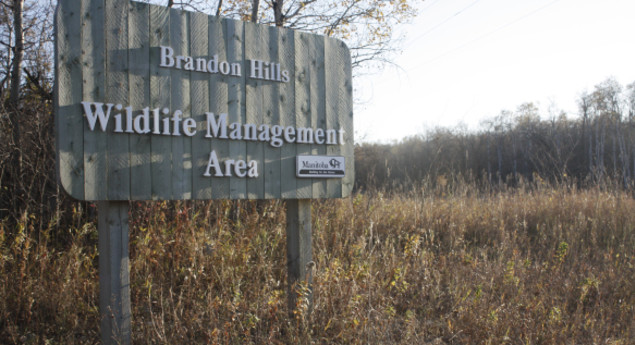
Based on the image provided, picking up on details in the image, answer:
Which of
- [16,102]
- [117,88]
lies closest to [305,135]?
[117,88]

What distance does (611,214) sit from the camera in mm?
7012

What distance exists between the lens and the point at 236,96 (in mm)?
3676

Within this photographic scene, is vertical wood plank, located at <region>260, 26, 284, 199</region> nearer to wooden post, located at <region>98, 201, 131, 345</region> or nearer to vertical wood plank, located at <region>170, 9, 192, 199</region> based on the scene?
vertical wood plank, located at <region>170, 9, 192, 199</region>

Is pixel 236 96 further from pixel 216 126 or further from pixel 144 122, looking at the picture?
pixel 144 122

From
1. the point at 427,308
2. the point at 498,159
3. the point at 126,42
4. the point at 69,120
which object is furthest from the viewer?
the point at 498,159

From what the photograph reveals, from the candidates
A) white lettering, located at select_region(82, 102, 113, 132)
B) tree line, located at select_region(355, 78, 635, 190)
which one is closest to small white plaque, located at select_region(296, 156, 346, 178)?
white lettering, located at select_region(82, 102, 113, 132)

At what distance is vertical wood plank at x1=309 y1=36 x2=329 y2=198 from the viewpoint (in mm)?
3996

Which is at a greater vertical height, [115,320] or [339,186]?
[339,186]

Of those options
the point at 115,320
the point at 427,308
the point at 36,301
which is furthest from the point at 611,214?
the point at 36,301

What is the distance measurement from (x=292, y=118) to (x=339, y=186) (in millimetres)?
729

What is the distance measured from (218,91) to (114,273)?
1.52 metres

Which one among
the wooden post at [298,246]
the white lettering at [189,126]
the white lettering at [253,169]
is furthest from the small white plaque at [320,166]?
the white lettering at [189,126]

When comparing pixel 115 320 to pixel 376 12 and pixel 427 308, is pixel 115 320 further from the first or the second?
pixel 376 12

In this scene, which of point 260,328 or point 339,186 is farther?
point 339,186
